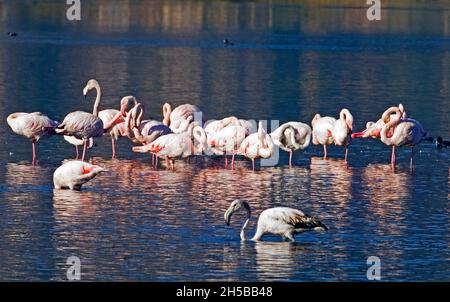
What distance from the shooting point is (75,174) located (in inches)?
698

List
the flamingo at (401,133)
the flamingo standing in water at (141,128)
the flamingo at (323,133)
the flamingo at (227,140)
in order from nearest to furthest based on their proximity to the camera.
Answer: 1. the flamingo at (227,140)
2. the flamingo at (401,133)
3. the flamingo standing in water at (141,128)
4. the flamingo at (323,133)

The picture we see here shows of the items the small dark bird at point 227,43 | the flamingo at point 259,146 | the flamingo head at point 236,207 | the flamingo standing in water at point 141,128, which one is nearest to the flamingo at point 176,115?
the flamingo standing in water at point 141,128

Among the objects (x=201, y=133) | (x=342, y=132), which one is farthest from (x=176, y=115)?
(x=342, y=132)

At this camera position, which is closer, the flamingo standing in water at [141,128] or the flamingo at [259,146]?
the flamingo at [259,146]

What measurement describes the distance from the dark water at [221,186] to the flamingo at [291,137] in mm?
283

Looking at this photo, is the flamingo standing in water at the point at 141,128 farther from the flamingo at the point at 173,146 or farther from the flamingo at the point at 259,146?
the flamingo at the point at 259,146

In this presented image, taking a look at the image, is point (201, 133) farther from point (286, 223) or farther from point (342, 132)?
point (286, 223)

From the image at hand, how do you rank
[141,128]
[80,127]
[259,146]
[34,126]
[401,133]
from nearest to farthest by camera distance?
[259,146] → [80,127] → [34,126] → [401,133] → [141,128]

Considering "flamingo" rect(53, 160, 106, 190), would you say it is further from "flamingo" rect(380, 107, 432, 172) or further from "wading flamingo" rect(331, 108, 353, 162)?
"flamingo" rect(380, 107, 432, 172)

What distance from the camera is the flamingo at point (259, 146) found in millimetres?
20016

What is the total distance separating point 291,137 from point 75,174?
445 cm

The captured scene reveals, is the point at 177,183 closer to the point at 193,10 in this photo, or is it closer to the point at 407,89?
the point at 407,89

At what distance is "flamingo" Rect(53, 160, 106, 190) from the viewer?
57.9ft

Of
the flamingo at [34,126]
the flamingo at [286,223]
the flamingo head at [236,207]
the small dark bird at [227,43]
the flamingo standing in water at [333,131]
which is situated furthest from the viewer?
the small dark bird at [227,43]
